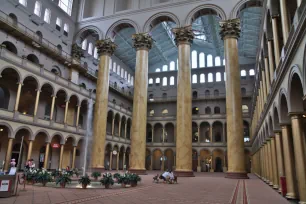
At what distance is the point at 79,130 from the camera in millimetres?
29094

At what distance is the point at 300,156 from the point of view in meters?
7.87

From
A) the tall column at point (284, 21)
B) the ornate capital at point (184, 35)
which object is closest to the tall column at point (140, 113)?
the ornate capital at point (184, 35)

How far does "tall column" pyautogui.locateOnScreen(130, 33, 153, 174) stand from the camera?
69.8 ft

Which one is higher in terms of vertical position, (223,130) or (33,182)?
(223,130)

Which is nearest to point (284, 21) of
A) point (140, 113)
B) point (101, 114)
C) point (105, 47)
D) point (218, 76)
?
point (140, 113)

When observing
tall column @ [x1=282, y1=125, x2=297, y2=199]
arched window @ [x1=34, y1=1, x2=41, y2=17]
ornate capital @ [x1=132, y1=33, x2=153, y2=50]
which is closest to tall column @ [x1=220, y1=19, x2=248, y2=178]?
ornate capital @ [x1=132, y1=33, x2=153, y2=50]

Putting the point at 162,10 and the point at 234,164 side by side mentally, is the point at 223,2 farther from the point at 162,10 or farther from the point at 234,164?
the point at 234,164

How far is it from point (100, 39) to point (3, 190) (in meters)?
20.6

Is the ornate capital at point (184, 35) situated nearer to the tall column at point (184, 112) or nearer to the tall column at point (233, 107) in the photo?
the tall column at point (184, 112)

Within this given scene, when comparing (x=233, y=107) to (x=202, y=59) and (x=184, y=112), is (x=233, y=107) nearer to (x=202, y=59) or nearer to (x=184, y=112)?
(x=184, y=112)

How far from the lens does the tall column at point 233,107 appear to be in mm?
18422

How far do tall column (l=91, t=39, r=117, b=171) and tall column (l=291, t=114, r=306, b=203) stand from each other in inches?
686

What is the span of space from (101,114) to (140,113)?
12.9 ft

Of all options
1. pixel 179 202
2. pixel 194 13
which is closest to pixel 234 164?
pixel 179 202
